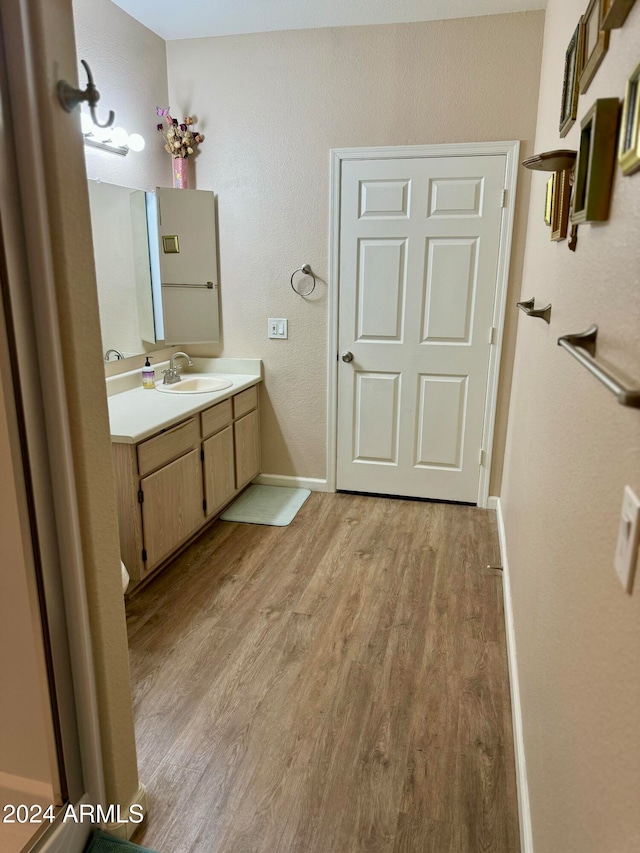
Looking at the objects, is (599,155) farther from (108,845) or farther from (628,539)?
(108,845)

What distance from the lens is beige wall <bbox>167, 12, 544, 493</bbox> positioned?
3.06 meters

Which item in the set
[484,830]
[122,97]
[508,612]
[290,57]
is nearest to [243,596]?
[508,612]

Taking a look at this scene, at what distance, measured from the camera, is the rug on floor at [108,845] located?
1434 mm

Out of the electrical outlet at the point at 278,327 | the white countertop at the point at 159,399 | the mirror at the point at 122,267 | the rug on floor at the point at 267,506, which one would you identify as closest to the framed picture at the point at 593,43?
the white countertop at the point at 159,399

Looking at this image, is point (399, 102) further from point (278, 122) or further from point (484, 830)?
point (484, 830)

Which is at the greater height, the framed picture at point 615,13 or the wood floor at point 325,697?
the framed picture at point 615,13

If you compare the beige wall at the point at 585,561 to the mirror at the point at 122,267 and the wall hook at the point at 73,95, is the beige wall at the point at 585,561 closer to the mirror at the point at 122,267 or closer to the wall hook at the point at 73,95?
the wall hook at the point at 73,95

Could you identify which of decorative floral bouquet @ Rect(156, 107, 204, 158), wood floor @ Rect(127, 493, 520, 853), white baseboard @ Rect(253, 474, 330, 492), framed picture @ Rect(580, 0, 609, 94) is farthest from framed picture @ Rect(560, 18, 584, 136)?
white baseboard @ Rect(253, 474, 330, 492)

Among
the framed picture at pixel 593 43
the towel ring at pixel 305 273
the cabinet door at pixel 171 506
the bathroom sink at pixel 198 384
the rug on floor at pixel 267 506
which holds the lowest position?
the rug on floor at pixel 267 506

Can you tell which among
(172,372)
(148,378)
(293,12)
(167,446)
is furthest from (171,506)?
(293,12)

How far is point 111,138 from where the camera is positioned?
2.92m

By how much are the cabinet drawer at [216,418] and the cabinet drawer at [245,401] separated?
0.08 meters

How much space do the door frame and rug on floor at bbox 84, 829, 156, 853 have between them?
2.53 meters

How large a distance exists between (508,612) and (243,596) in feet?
3.77
